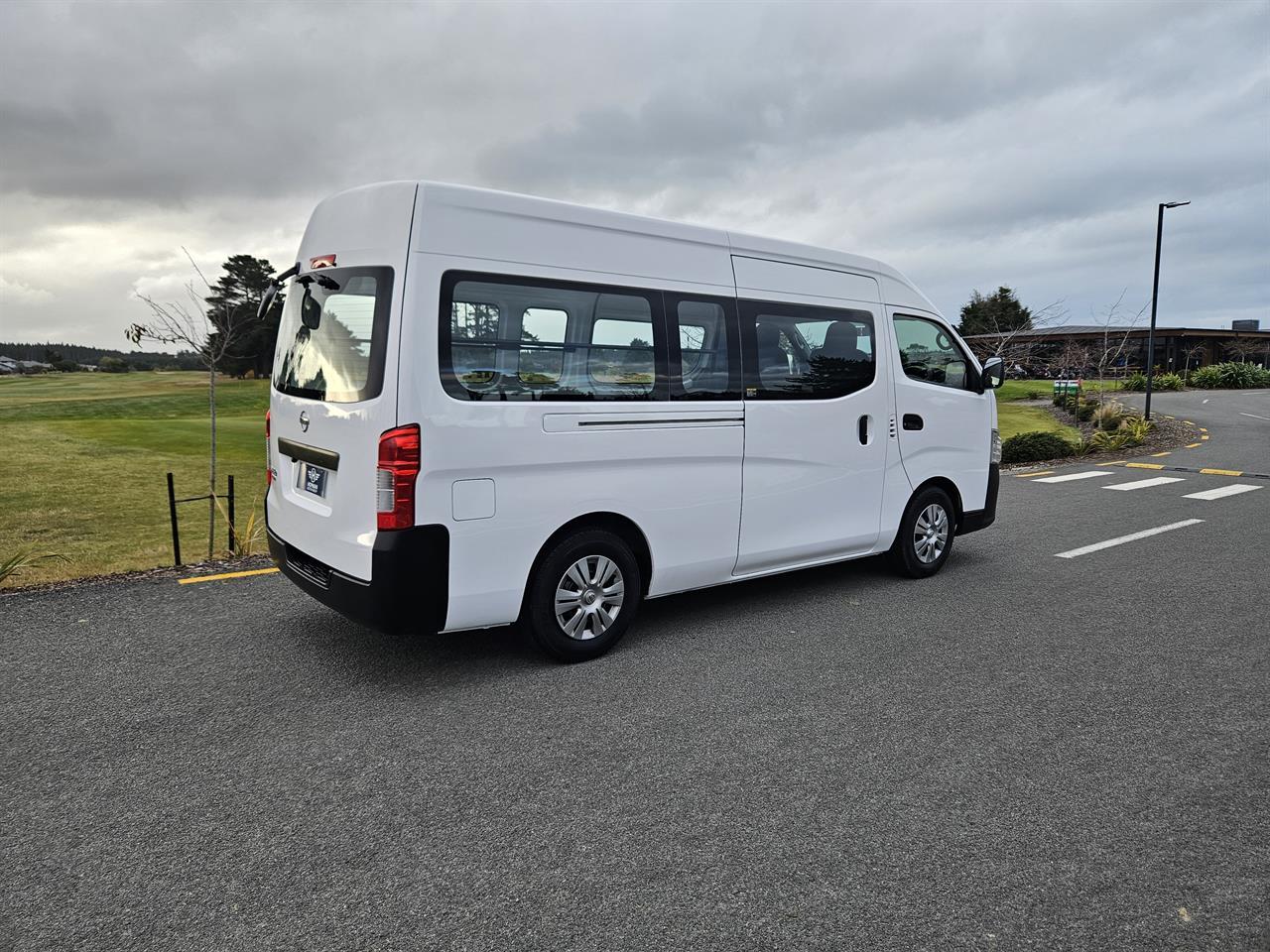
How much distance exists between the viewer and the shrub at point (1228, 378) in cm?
4516

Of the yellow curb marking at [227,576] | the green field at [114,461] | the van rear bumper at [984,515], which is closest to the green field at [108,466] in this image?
the green field at [114,461]

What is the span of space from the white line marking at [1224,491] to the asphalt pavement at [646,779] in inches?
219

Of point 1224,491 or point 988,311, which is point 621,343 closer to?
point 1224,491

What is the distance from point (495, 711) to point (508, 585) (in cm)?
59

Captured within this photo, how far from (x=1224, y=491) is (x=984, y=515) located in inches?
248

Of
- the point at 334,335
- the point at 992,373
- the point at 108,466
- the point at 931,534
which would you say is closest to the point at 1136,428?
the point at 992,373

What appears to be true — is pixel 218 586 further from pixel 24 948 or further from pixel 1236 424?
pixel 1236 424

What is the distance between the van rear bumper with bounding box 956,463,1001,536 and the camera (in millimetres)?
6184

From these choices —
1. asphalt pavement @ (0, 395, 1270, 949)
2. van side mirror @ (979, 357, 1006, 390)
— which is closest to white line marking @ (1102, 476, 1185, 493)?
van side mirror @ (979, 357, 1006, 390)

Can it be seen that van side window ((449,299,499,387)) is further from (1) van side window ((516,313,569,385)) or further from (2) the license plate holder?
(2) the license plate holder

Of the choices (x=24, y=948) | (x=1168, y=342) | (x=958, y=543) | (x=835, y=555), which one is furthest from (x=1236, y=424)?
(x=1168, y=342)

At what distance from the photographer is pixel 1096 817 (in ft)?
9.02

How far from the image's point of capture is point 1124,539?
734 centimetres

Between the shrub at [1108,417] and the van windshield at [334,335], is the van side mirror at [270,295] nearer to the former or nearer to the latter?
the van windshield at [334,335]
